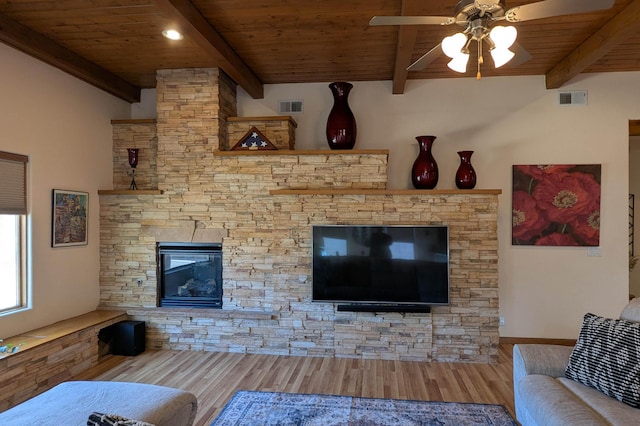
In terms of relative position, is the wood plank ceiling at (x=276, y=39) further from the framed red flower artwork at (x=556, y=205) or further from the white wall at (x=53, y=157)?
the framed red flower artwork at (x=556, y=205)

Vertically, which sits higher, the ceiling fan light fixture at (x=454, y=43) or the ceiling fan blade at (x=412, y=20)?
the ceiling fan blade at (x=412, y=20)

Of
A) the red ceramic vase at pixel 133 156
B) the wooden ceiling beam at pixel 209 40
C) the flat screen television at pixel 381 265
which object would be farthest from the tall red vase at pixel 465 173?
the red ceramic vase at pixel 133 156

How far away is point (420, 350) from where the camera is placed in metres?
3.81

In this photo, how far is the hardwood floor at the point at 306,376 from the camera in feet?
10.1

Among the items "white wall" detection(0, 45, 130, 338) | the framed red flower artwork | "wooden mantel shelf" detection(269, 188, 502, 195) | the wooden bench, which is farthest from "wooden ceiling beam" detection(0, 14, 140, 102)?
the framed red flower artwork

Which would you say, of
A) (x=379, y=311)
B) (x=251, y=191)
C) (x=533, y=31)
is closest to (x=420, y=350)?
(x=379, y=311)

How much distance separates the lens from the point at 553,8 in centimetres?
191

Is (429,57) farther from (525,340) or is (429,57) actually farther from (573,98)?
(525,340)

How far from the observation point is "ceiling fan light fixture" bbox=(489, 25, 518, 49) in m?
1.99

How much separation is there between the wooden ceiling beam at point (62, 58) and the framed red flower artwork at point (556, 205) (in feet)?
15.2

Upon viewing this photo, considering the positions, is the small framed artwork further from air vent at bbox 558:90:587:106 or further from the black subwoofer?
air vent at bbox 558:90:587:106

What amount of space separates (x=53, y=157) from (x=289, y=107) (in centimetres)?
250

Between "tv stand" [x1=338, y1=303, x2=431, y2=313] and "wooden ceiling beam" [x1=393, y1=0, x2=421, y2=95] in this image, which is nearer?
"wooden ceiling beam" [x1=393, y1=0, x2=421, y2=95]

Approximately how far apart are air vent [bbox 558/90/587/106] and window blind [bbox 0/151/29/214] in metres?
5.47
